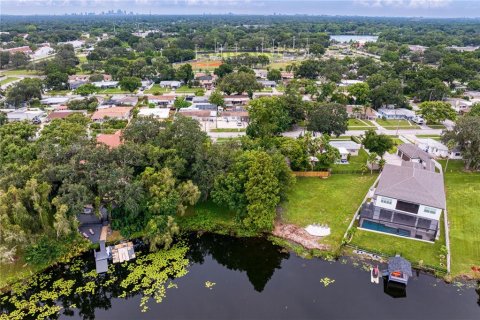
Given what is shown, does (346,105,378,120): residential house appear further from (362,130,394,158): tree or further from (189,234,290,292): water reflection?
(189,234,290,292): water reflection

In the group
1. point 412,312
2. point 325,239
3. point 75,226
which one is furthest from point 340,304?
point 75,226

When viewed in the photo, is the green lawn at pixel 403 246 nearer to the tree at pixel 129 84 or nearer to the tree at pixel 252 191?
the tree at pixel 252 191

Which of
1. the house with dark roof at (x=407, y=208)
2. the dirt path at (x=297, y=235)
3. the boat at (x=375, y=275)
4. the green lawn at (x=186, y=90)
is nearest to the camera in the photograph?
the boat at (x=375, y=275)

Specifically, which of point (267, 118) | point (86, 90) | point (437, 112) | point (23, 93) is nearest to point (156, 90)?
point (86, 90)

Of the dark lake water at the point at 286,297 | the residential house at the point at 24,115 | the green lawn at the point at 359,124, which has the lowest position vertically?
the dark lake water at the point at 286,297

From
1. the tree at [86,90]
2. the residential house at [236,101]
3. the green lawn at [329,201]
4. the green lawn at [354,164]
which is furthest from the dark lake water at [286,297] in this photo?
the tree at [86,90]

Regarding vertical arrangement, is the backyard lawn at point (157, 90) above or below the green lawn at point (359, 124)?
above

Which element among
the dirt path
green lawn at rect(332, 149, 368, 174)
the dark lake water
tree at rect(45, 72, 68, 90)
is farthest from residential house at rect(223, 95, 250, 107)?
the dark lake water

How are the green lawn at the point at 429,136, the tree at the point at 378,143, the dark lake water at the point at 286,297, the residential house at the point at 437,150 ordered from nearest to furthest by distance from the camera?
the dark lake water at the point at 286,297 → the tree at the point at 378,143 → the residential house at the point at 437,150 → the green lawn at the point at 429,136
